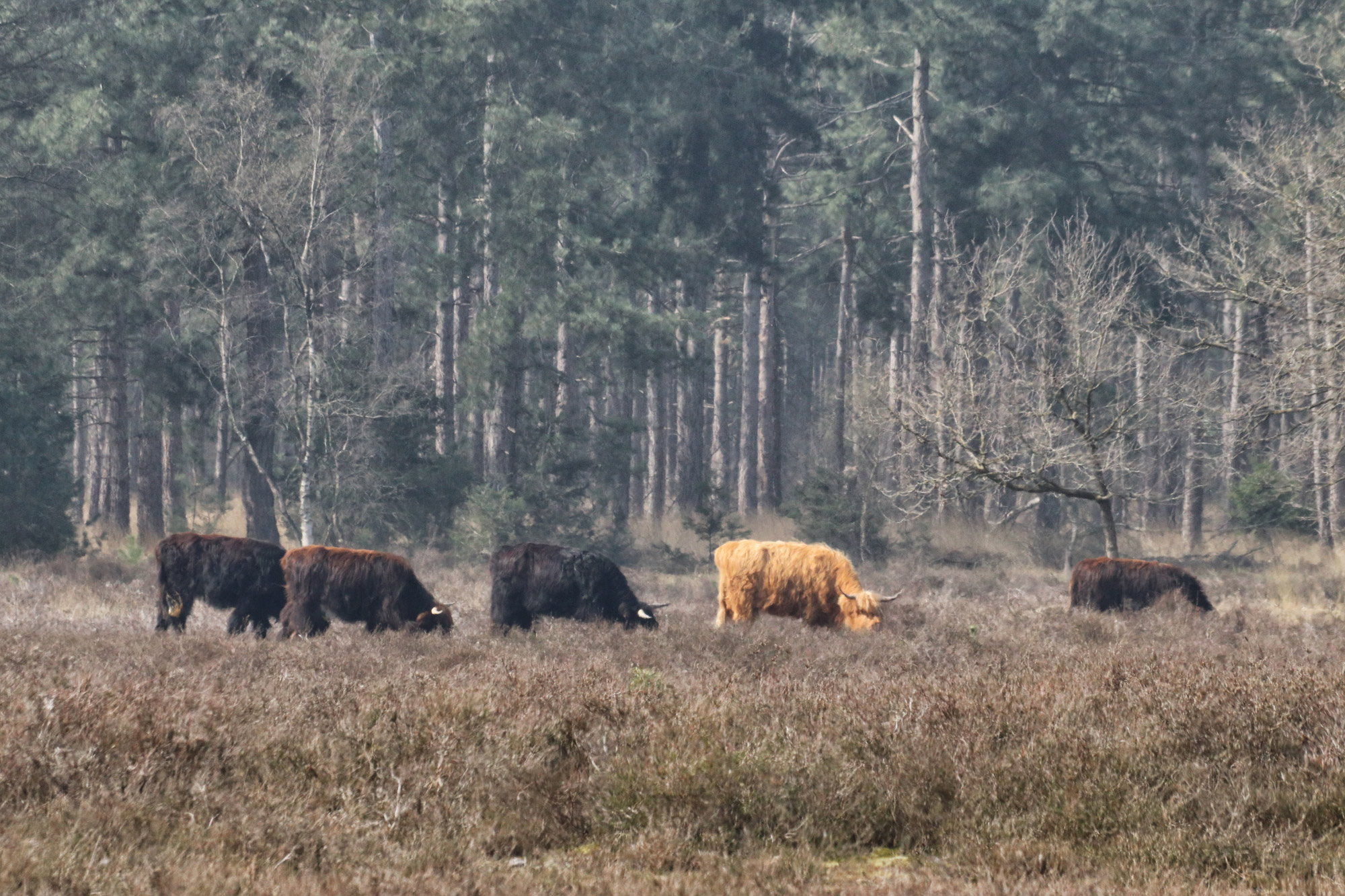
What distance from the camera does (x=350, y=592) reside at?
11578mm

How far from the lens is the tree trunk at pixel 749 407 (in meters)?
32.2

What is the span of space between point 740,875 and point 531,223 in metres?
20.4

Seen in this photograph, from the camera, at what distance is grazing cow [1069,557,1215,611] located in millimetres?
13281

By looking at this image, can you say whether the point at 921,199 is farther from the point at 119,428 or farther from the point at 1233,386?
the point at 119,428

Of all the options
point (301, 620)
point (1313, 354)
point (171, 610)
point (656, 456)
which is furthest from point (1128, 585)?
point (656, 456)

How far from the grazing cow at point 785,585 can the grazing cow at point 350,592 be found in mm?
3069

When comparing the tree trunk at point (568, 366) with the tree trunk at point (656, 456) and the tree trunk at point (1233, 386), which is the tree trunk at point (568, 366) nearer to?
the tree trunk at point (656, 456)

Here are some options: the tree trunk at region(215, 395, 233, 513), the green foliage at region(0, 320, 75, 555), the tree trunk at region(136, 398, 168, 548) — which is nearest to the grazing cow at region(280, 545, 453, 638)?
the green foliage at region(0, 320, 75, 555)


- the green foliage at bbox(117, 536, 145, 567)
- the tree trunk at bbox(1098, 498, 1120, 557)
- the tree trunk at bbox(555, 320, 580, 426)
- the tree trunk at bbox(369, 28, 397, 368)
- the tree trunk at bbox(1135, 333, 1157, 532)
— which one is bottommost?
the green foliage at bbox(117, 536, 145, 567)

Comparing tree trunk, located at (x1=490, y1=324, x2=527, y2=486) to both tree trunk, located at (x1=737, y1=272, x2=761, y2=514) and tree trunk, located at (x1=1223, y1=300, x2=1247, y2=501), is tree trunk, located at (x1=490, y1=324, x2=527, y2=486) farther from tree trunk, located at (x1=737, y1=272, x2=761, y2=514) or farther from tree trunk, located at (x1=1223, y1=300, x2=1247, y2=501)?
tree trunk, located at (x1=1223, y1=300, x2=1247, y2=501)

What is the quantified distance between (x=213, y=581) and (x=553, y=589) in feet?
11.2

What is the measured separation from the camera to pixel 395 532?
23359 mm

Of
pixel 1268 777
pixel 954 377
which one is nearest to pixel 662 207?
pixel 954 377

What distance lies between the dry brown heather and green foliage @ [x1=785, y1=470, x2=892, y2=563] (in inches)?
601
